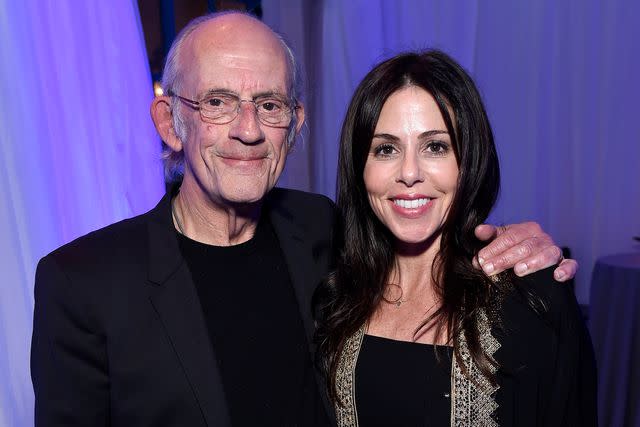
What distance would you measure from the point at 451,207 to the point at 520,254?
0.78 ft

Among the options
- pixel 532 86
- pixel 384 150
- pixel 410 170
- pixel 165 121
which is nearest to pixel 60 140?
pixel 165 121

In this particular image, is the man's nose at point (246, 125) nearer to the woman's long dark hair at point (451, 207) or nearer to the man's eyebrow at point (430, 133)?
the woman's long dark hair at point (451, 207)

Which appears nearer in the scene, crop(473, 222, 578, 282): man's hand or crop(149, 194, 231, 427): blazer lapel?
crop(149, 194, 231, 427): blazer lapel

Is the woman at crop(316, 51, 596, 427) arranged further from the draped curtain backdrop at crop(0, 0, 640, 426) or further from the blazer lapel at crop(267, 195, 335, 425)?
the draped curtain backdrop at crop(0, 0, 640, 426)

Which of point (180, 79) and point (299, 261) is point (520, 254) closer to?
point (299, 261)

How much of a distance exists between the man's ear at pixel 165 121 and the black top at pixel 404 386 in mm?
876

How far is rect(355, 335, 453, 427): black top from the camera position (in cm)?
166

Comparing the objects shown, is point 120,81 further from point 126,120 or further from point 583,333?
point 583,333

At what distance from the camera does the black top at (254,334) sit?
1674 mm

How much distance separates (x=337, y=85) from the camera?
5668 mm

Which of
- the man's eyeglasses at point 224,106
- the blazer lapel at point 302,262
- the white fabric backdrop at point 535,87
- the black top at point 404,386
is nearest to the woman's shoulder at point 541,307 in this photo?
the black top at point 404,386

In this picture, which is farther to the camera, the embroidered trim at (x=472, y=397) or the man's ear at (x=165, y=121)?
the man's ear at (x=165, y=121)

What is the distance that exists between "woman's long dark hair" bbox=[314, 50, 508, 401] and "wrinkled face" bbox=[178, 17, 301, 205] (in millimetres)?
265

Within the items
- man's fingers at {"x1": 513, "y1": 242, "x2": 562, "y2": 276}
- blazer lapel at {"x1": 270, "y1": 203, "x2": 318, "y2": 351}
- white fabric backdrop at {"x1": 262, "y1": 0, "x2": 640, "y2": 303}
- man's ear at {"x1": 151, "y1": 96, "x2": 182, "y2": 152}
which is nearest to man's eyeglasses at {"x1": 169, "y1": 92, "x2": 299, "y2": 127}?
man's ear at {"x1": 151, "y1": 96, "x2": 182, "y2": 152}
